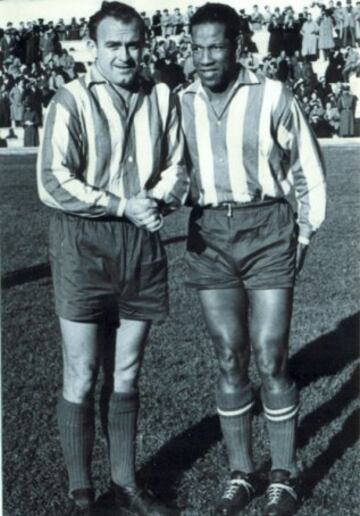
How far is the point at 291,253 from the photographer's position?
2.76 m

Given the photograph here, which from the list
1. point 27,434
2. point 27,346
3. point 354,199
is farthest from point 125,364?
point 354,199

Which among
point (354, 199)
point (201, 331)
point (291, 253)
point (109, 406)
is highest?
point (291, 253)

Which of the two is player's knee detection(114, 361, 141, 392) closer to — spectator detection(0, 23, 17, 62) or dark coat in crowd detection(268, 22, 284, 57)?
spectator detection(0, 23, 17, 62)

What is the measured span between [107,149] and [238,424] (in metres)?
1.02

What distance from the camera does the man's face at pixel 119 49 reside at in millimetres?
2473

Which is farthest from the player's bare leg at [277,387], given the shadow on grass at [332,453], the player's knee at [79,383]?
the player's knee at [79,383]

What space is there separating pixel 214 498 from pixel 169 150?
3.93 ft

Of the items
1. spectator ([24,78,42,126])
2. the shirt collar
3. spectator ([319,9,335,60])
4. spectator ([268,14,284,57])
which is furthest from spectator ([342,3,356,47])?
the shirt collar

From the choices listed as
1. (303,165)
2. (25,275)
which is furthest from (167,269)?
(25,275)

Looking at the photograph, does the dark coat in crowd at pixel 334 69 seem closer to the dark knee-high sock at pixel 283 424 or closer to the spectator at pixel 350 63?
the spectator at pixel 350 63

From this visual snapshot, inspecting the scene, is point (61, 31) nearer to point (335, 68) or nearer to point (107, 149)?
point (107, 149)

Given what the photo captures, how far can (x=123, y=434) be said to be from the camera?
2.81 m

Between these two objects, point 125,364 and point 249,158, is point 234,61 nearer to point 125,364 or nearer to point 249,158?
point 249,158

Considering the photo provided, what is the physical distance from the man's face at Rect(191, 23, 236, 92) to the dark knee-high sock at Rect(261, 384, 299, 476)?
103 centimetres
